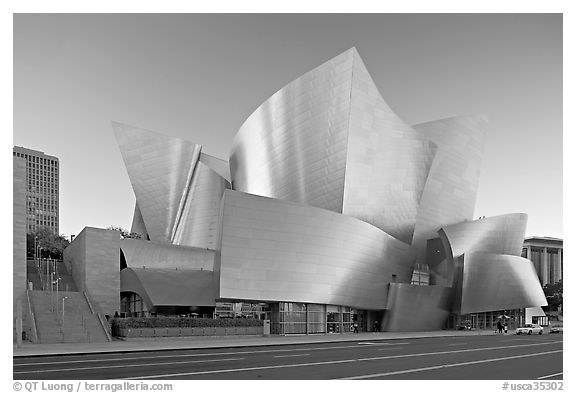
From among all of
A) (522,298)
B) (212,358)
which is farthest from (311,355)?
(522,298)

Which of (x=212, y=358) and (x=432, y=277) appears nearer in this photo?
(x=212, y=358)

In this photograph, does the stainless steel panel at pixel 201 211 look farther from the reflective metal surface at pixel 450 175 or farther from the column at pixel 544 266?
the column at pixel 544 266

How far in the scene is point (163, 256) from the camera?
43.4m

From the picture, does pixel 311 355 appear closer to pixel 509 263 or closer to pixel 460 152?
pixel 509 263

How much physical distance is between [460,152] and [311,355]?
136ft

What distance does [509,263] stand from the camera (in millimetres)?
52969

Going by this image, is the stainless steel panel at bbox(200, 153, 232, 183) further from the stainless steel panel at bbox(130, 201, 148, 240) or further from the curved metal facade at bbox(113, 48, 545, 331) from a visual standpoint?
the stainless steel panel at bbox(130, 201, 148, 240)

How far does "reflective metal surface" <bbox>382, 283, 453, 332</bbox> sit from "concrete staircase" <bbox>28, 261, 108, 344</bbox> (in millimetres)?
22792

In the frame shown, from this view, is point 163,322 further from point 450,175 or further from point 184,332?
point 450,175

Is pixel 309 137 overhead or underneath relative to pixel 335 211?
overhead

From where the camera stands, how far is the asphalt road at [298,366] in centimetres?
1488

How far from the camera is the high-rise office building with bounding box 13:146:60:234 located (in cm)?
10945

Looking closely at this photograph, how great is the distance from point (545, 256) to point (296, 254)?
101 meters

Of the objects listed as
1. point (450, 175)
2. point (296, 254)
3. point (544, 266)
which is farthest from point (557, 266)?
point (296, 254)
